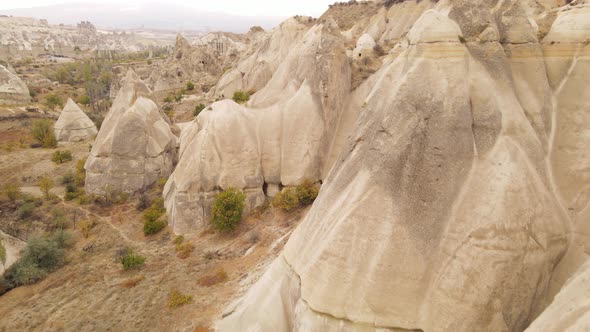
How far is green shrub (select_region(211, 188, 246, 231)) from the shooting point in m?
19.4

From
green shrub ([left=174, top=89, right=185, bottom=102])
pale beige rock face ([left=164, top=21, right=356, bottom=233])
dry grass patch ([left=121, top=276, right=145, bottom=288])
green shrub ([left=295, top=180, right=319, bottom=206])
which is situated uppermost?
pale beige rock face ([left=164, top=21, right=356, bottom=233])

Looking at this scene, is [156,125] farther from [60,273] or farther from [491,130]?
[491,130]

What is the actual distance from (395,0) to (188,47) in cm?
3720

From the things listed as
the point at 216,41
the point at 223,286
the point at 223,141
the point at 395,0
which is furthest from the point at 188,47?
the point at 223,286

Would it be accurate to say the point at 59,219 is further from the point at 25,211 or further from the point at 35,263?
the point at 35,263

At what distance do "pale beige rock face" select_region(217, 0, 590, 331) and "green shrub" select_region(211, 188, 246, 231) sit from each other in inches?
381

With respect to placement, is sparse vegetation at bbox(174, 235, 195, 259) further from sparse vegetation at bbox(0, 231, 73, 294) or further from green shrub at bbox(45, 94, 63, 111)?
green shrub at bbox(45, 94, 63, 111)

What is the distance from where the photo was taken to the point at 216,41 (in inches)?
3612

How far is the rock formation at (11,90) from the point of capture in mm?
52438

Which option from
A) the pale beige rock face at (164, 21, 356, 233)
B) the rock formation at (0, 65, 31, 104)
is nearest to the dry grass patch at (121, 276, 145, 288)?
the pale beige rock face at (164, 21, 356, 233)

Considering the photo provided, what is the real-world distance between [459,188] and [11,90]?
209 feet

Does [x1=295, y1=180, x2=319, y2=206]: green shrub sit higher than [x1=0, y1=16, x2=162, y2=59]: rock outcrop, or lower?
higher

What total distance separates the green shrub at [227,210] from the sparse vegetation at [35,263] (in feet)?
26.7

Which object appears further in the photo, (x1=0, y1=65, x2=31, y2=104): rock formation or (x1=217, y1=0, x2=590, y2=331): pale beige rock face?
(x1=0, y1=65, x2=31, y2=104): rock formation
